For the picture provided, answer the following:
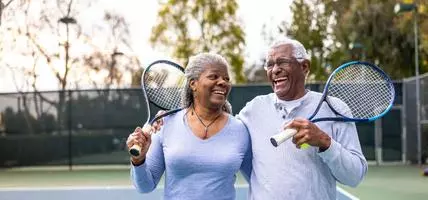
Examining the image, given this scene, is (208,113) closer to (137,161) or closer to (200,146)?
(200,146)

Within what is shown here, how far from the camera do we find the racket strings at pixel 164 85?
2824 mm

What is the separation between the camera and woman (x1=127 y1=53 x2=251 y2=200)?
223 centimetres

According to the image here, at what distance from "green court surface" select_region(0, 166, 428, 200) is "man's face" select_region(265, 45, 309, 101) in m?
5.78

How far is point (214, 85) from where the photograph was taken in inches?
89.5

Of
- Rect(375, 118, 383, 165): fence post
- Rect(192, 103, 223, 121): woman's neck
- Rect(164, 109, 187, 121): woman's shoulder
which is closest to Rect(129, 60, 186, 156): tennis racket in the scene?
Rect(164, 109, 187, 121): woman's shoulder

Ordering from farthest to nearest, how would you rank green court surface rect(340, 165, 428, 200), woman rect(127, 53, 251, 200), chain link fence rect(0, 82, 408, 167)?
chain link fence rect(0, 82, 408, 167)
green court surface rect(340, 165, 428, 200)
woman rect(127, 53, 251, 200)

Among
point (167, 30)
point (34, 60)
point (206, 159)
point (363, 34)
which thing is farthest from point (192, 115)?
point (363, 34)

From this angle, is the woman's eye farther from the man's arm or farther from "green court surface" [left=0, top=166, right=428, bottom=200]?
"green court surface" [left=0, top=166, right=428, bottom=200]

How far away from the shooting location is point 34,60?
61.8 feet

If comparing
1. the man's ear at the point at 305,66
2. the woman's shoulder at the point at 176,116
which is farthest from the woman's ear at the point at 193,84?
the man's ear at the point at 305,66

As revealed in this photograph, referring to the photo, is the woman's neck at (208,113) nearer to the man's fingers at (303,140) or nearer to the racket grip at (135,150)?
the racket grip at (135,150)

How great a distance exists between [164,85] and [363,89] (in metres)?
1.02

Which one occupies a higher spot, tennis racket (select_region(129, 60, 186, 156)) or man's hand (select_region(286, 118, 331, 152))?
tennis racket (select_region(129, 60, 186, 156))

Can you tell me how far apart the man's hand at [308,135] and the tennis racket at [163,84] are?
0.88 metres
